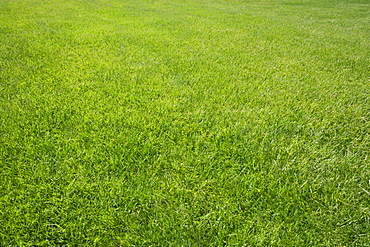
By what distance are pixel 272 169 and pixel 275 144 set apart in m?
0.27

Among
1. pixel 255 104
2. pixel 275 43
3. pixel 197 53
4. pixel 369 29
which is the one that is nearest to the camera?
pixel 255 104

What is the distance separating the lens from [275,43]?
4293 mm

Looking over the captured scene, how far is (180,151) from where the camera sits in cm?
150

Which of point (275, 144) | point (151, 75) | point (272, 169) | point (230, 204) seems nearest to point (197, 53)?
point (151, 75)

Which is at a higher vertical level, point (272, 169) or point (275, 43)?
point (275, 43)

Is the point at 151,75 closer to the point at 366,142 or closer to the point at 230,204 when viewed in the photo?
the point at 230,204

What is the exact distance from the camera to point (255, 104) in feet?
6.81

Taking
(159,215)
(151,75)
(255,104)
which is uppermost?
(151,75)

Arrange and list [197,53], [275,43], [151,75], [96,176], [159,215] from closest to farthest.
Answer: [159,215], [96,176], [151,75], [197,53], [275,43]

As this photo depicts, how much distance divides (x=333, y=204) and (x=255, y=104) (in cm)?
111

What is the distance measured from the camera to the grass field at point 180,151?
1.05 m

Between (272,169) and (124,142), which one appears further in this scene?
(124,142)

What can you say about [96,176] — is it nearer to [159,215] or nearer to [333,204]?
[159,215]

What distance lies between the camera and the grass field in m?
1.05
